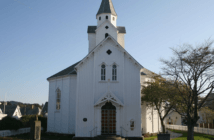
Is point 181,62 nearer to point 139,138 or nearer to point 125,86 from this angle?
point 125,86

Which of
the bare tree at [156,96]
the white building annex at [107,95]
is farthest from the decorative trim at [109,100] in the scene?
the bare tree at [156,96]

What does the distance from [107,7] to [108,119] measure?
18.0 m

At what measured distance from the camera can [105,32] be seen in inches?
1193

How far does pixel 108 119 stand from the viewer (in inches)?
882

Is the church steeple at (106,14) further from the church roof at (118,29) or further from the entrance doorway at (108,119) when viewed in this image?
the entrance doorway at (108,119)

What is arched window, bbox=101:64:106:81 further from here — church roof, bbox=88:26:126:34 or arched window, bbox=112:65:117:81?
church roof, bbox=88:26:126:34

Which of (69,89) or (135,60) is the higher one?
(135,60)

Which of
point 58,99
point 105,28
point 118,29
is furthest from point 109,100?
point 118,29

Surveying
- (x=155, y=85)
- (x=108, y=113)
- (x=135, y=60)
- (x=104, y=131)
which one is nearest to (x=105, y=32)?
(x=135, y=60)

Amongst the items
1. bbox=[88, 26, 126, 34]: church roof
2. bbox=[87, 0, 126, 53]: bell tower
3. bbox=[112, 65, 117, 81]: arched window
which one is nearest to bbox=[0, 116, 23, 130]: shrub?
bbox=[87, 0, 126, 53]: bell tower

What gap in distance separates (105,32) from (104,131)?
15023 millimetres

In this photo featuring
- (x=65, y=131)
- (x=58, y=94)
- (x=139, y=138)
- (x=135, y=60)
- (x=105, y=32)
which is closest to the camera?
(x=139, y=138)

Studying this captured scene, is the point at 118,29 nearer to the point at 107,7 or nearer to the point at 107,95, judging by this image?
the point at 107,7

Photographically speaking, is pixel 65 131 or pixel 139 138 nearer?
pixel 139 138
